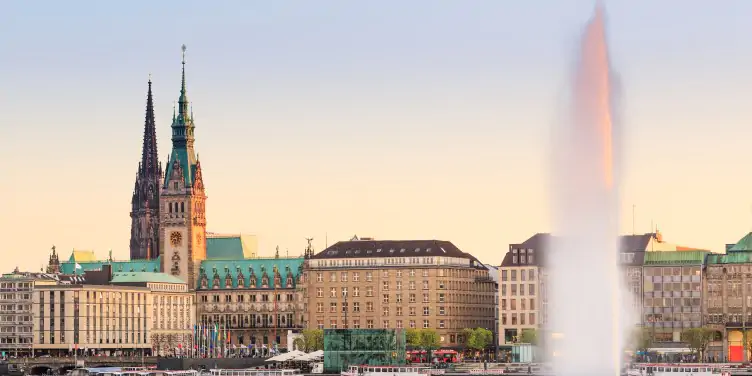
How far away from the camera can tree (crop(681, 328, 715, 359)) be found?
581ft

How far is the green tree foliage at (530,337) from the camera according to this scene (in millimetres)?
186375

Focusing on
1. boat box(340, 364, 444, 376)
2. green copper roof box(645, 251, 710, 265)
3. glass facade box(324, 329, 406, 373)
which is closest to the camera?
boat box(340, 364, 444, 376)

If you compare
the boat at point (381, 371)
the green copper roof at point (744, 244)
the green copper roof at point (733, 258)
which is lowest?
the boat at point (381, 371)

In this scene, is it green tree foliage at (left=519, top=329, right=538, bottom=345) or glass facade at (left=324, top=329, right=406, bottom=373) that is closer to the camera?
glass facade at (left=324, top=329, right=406, bottom=373)

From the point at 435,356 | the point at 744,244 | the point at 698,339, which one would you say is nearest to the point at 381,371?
the point at 698,339

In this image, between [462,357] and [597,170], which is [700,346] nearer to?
[462,357]

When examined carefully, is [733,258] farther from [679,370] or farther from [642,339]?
[679,370]

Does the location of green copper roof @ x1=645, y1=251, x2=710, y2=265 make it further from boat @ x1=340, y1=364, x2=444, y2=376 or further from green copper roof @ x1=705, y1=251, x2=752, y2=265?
boat @ x1=340, y1=364, x2=444, y2=376

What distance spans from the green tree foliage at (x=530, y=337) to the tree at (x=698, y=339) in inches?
633

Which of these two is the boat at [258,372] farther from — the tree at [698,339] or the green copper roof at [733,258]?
the green copper roof at [733,258]

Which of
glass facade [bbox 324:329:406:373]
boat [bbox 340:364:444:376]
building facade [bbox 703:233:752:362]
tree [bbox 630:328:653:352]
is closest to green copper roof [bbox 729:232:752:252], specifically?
building facade [bbox 703:233:752:362]

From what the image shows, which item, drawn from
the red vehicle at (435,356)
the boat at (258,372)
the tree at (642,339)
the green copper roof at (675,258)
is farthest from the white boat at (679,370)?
the red vehicle at (435,356)

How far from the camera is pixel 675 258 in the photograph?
18475 cm

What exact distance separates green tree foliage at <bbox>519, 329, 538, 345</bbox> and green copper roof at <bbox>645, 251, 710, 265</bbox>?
1396cm
